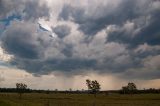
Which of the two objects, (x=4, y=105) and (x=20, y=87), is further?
(x=20, y=87)

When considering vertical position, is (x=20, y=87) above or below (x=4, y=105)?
above

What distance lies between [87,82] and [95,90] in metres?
7.35

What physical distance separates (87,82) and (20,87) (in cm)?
4306

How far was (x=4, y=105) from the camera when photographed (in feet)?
146

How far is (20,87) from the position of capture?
189 metres

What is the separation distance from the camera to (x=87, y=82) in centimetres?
19975

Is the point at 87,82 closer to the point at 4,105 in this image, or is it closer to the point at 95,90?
the point at 95,90

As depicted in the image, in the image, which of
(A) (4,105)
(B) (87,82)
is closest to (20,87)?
(B) (87,82)

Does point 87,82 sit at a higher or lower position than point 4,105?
higher

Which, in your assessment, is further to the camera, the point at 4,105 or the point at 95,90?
the point at 95,90

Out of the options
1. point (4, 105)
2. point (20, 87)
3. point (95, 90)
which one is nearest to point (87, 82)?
point (95, 90)

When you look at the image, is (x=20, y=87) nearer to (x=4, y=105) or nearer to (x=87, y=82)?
(x=87, y=82)

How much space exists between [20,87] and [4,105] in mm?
147288

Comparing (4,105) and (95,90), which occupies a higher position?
(95,90)
